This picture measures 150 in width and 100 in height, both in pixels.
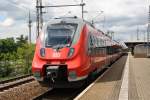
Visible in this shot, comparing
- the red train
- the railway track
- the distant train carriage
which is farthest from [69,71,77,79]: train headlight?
the distant train carriage

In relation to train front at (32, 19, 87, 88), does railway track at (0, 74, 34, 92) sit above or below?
below

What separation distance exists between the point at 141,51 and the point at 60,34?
183ft

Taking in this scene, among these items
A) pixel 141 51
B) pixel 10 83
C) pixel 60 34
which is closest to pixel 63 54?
pixel 60 34

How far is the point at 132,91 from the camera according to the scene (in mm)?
15836

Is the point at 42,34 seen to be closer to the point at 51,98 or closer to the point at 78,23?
the point at 78,23

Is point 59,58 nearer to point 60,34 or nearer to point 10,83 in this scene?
point 60,34

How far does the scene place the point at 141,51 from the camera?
7206 cm

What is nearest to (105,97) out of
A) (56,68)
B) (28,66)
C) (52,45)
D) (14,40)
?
(56,68)

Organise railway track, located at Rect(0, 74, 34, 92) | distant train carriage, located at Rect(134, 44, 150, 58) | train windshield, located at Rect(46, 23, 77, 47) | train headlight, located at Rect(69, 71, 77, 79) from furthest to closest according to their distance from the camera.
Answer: distant train carriage, located at Rect(134, 44, 150, 58) < railway track, located at Rect(0, 74, 34, 92) < train windshield, located at Rect(46, 23, 77, 47) < train headlight, located at Rect(69, 71, 77, 79)

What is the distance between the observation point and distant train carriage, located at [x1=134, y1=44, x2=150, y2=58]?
70.7m

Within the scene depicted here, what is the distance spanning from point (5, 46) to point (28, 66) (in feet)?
264

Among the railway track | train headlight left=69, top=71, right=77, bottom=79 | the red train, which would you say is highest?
the red train

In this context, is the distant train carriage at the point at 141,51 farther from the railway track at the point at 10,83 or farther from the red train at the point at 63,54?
the red train at the point at 63,54

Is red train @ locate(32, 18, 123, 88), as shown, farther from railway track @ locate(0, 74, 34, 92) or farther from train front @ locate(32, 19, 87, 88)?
railway track @ locate(0, 74, 34, 92)
